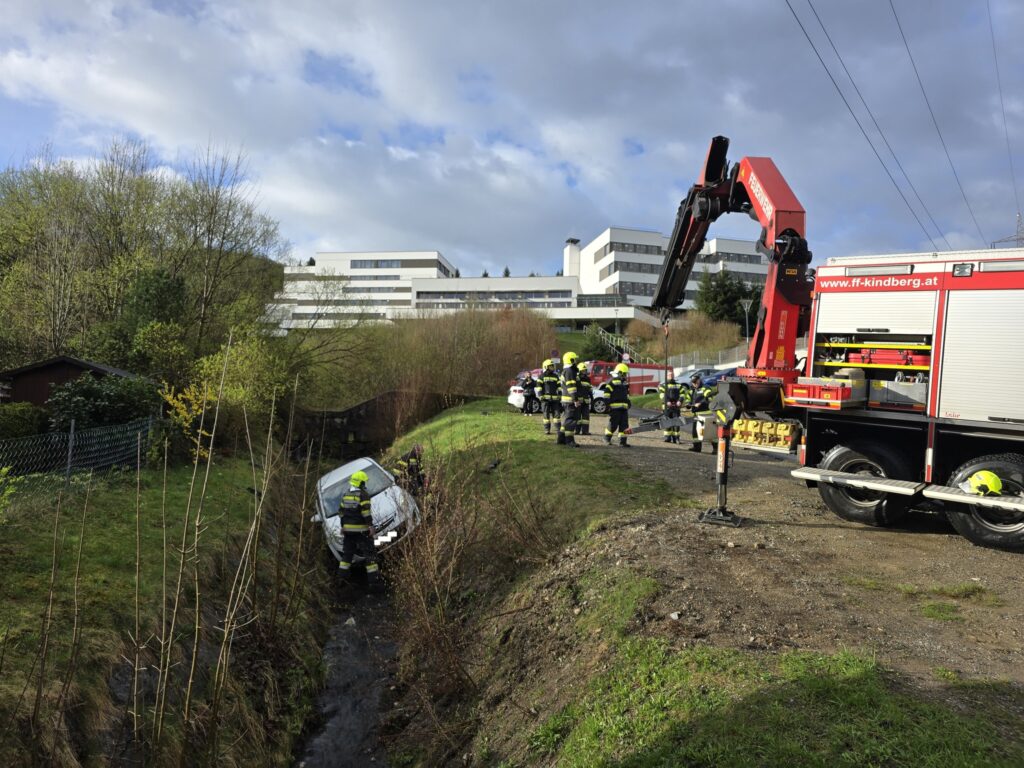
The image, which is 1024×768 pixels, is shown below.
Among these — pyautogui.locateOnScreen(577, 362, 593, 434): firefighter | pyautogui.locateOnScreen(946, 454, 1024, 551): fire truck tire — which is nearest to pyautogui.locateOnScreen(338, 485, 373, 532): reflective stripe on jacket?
pyautogui.locateOnScreen(577, 362, 593, 434): firefighter

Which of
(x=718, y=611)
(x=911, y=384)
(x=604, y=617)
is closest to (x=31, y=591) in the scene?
(x=604, y=617)

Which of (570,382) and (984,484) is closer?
(984,484)

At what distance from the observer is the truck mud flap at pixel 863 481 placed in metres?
6.90

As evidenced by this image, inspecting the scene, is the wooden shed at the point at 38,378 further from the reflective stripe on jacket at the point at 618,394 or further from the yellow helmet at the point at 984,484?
the yellow helmet at the point at 984,484

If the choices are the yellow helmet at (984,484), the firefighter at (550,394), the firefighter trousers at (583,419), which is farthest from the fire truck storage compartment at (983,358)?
the firefighter at (550,394)

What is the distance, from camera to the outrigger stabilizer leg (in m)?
7.58

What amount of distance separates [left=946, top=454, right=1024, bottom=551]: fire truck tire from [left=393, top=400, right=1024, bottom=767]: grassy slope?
3604 millimetres

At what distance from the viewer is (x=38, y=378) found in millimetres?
12633

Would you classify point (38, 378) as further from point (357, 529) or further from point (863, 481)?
point (863, 481)

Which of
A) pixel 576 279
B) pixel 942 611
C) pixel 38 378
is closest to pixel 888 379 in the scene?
pixel 942 611

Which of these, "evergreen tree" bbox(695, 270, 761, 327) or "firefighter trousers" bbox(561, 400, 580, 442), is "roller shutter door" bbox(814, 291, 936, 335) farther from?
"evergreen tree" bbox(695, 270, 761, 327)

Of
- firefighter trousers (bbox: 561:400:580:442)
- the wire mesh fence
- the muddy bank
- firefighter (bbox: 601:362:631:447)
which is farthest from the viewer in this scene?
firefighter (bbox: 601:362:631:447)

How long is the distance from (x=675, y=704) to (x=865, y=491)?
197 inches

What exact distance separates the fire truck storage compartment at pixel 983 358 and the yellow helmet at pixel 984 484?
57 centimetres
